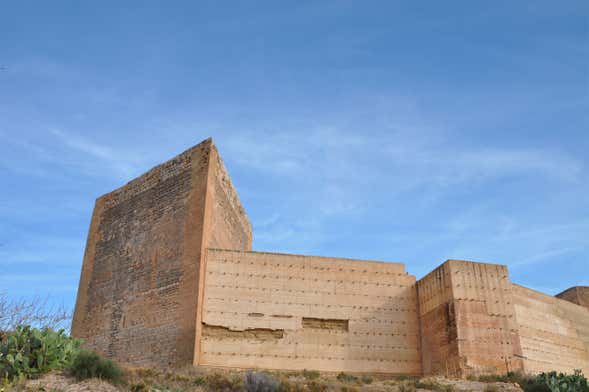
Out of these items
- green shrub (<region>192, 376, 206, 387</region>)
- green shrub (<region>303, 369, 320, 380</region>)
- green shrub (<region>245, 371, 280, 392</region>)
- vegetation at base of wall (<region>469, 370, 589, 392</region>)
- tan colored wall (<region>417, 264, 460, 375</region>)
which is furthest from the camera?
tan colored wall (<region>417, 264, 460, 375</region>)

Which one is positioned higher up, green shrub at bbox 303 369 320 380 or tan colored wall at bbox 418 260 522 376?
tan colored wall at bbox 418 260 522 376

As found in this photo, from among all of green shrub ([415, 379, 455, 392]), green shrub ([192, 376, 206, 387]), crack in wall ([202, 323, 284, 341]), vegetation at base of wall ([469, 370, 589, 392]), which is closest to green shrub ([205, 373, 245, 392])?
green shrub ([192, 376, 206, 387])

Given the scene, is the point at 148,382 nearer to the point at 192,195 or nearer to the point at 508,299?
the point at 192,195

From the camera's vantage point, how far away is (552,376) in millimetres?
15875

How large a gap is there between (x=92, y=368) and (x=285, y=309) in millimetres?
7495

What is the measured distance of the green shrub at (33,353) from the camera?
41.3 feet

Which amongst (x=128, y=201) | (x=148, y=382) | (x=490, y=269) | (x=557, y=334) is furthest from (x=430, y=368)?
(x=128, y=201)

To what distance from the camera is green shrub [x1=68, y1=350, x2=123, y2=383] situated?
42.7ft

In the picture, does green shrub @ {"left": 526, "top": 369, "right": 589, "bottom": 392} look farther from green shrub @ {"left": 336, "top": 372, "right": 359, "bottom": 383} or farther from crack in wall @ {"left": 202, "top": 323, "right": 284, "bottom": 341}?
crack in wall @ {"left": 202, "top": 323, "right": 284, "bottom": 341}

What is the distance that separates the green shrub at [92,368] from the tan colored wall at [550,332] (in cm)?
1174

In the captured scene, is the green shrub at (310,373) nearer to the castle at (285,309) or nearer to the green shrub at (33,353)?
the castle at (285,309)

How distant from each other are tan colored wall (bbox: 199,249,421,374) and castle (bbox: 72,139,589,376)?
3 cm

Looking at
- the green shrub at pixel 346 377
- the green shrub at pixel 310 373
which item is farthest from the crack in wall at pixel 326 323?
the green shrub at pixel 346 377

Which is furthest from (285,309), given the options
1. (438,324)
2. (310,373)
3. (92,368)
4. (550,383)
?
(550,383)
